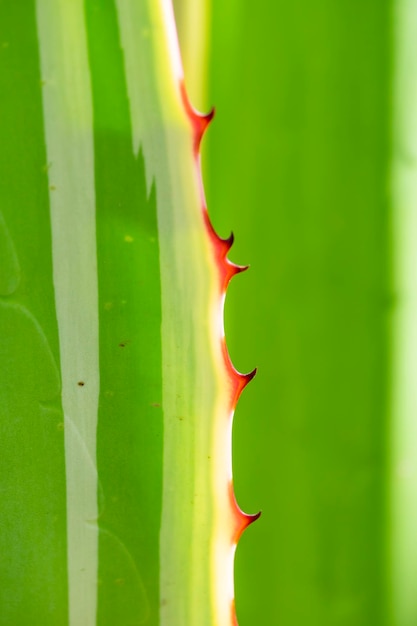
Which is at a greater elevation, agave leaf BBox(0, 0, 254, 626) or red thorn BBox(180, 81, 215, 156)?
red thorn BBox(180, 81, 215, 156)

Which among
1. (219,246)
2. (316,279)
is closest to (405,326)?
(316,279)

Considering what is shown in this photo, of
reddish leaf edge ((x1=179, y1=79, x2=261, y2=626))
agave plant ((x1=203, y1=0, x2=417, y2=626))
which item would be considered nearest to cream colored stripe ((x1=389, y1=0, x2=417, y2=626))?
agave plant ((x1=203, y1=0, x2=417, y2=626))

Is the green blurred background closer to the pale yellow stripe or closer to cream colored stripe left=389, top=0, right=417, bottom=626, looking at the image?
cream colored stripe left=389, top=0, right=417, bottom=626

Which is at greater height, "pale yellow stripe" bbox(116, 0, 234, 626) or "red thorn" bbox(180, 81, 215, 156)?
"red thorn" bbox(180, 81, 215, 156)

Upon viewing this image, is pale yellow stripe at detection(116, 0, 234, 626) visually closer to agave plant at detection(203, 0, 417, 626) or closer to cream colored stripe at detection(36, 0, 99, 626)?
cream colored stripe at detection(36, 0, 99, 626)

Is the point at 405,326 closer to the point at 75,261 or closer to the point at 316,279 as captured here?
the point at 316,279

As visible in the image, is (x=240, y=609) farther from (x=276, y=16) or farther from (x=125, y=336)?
(x=276, y=16)

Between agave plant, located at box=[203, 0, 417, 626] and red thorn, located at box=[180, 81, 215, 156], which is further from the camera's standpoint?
agave plant, located at box=[203, 0, 417, 626]
